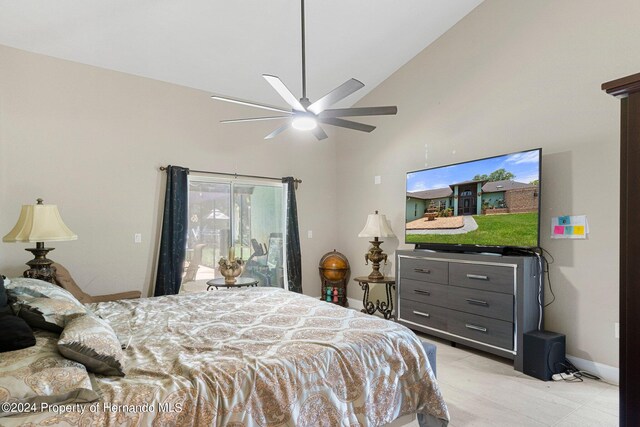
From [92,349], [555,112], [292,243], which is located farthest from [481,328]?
[92,349]

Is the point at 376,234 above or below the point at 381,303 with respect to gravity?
above

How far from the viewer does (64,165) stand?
355 cm

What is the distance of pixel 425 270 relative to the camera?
12.7 ft

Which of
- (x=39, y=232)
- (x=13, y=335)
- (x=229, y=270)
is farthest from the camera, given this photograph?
(x=229, y=270)

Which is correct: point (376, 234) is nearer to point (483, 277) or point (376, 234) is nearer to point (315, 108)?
point (483, 277)

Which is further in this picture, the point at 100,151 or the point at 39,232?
the point at 100,151

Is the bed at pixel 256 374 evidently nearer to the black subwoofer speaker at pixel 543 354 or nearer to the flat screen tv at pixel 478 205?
the black subwoofer speaker at pixel 543 354

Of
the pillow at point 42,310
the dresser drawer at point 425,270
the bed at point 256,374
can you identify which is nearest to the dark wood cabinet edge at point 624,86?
the bed at point 256,374

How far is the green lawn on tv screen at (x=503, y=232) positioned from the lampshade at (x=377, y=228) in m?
0.87

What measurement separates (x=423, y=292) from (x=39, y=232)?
3.70 m

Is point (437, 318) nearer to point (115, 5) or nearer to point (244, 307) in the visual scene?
point (244, 307)

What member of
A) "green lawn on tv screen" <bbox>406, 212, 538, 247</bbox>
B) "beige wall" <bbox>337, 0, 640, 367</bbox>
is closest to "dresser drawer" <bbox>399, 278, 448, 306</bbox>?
"green lawn on tv screen" <bbox>406, 212, 538, 247</bbox>

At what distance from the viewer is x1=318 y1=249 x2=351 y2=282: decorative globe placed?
17.2 feet

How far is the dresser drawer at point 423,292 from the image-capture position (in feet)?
12.1
